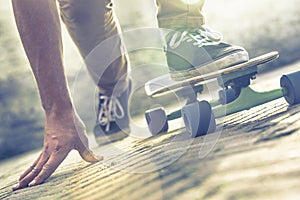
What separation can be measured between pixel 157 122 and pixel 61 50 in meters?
0.71

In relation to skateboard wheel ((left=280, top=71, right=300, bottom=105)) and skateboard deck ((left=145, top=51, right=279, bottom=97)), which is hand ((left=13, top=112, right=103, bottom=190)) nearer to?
skateboard deck ((left=145, top=51, right=279, bottom=97))

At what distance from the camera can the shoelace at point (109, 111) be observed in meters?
2.42

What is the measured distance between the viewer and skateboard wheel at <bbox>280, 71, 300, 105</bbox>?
5.13 feet

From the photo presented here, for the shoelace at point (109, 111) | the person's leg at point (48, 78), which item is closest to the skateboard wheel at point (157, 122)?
the shoelace at point (109, 111)

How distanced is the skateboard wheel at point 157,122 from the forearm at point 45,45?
2.15 feet

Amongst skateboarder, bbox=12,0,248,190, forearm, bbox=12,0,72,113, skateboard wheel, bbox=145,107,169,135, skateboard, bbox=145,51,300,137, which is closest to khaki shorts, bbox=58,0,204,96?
skateboarder, bbox=12,0,248,190

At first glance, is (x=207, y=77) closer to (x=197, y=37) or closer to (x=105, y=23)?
(x=197, y=37)

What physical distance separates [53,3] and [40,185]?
56cm

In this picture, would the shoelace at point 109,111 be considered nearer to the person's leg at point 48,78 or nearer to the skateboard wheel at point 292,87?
the person's leg at point 48,78

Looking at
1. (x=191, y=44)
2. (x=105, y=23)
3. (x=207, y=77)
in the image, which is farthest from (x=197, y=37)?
(x=105, y=23)

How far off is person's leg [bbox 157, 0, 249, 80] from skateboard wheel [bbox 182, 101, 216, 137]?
129 millimetres

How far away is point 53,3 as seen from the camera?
1.46 meters

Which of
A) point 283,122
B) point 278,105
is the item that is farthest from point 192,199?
→ point 278,105

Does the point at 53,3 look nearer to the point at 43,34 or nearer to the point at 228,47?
the point at 43,34
